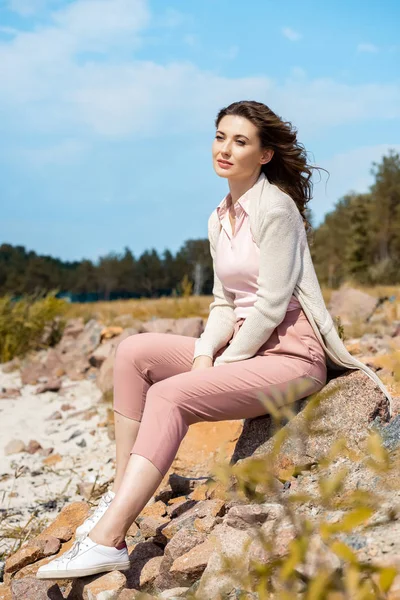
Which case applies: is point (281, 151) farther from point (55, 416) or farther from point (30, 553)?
point (55, 416)

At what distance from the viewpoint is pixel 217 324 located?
308cm

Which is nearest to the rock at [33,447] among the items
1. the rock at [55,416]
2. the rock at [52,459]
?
the rock at [52,459]

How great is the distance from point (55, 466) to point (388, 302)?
5109 mm

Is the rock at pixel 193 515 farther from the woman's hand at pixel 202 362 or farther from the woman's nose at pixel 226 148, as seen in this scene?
the woman's nose at pixel 226 148

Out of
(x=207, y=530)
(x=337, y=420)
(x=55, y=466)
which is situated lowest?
(x=55, y=466)

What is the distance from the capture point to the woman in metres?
2.54

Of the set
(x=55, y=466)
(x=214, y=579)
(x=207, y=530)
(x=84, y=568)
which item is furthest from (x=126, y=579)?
(x=55, y=466)

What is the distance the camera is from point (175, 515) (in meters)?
3.01

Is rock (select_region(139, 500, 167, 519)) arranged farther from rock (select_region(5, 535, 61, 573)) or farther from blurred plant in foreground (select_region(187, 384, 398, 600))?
blurred plant in foreground (select_region(187, 384, 398, 600))

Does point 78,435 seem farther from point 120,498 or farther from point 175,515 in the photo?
point 120,498

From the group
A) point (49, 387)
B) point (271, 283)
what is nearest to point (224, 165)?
point (271, 283)

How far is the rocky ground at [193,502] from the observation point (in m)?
1.99

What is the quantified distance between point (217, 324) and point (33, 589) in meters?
1.36

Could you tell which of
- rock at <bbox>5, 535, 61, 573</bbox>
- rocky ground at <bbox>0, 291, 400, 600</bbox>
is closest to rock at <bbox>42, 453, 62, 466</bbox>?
rocky ground at <bbox>0, 291, 400, 600</bbox>
